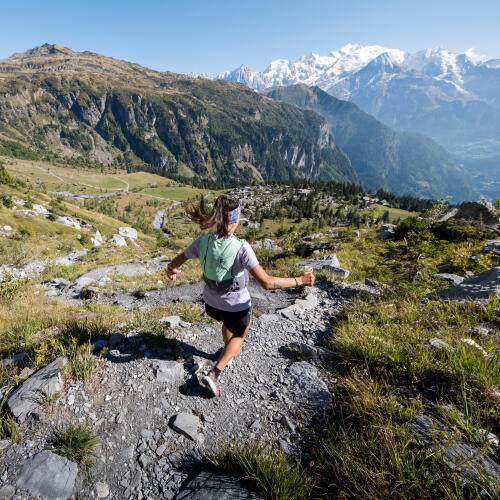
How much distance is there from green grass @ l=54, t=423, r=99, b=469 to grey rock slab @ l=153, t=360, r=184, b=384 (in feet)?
4.24

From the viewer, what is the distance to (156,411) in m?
3.67

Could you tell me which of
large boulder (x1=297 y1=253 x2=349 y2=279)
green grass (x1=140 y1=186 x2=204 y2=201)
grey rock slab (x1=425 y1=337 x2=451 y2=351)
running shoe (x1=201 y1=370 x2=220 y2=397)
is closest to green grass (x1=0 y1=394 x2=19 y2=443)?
running shoe (x1=201 y1=370 x2=220 y2=397)

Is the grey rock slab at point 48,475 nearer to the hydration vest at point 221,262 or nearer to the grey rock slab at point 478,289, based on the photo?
the hydration vest at point 221,262

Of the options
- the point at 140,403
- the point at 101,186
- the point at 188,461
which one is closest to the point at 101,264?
the point at 140,403

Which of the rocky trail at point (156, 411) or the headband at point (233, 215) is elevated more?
the headband at point (233, 215)

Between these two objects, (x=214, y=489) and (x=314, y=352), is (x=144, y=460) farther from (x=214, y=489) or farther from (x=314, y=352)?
(x=314, y=352)

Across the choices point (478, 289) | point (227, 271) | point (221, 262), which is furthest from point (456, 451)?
point (478, 289)

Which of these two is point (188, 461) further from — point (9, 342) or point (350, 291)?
point (350, 291)

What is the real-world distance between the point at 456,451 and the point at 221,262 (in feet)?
10.8

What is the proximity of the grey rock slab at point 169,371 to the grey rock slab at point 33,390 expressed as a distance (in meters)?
1.36

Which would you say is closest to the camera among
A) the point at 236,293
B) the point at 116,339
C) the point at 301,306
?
the point at 236,293

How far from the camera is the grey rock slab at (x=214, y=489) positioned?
2520 mm

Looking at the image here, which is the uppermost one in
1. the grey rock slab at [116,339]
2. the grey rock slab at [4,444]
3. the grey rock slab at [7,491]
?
the grey rock slab at [7,491]

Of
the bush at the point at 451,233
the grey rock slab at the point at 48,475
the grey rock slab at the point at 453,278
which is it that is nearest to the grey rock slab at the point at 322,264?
the grey rock slab at the point at 453,278
